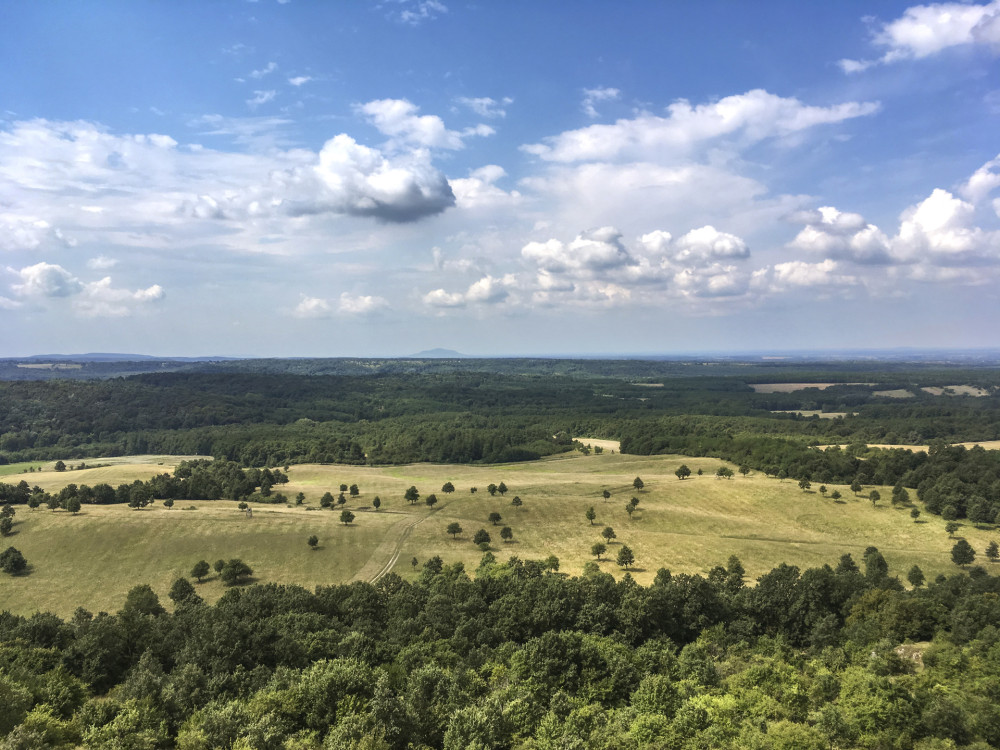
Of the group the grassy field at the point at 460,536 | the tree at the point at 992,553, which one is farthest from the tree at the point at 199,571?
the tree at the point at 992,553

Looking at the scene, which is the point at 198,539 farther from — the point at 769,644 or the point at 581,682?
the point at 769,644

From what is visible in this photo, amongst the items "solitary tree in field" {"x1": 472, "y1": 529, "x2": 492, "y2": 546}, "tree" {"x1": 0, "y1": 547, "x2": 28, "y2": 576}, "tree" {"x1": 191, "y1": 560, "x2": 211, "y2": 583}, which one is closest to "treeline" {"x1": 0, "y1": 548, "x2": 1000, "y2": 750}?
"tree" {"x1": 191, "y1": 560, "x2": 211, "y2": 583}

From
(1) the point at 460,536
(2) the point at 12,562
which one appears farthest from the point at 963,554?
(2) the point at 12,562

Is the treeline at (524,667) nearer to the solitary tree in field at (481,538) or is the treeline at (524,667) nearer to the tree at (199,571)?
the tree at (199,571)

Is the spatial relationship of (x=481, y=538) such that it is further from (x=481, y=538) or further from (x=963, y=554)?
(x=963, y=554)

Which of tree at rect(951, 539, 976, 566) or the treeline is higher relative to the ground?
the treeline

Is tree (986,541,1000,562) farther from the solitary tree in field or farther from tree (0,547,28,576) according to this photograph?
tree (0,547,28,576)
